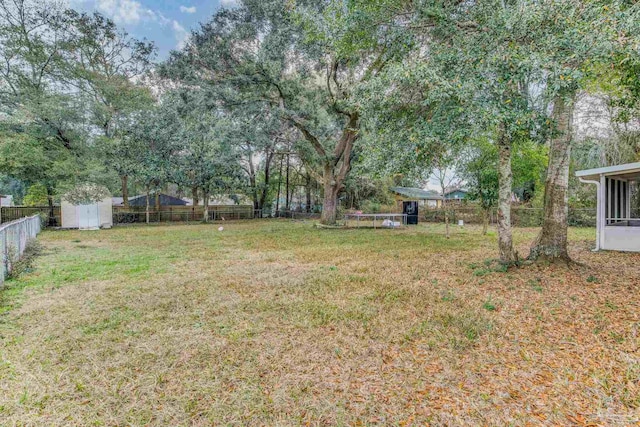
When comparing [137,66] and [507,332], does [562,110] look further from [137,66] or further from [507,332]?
[137,66]

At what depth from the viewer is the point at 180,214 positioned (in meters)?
21.2

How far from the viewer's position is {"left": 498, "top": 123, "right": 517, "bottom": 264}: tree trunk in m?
5.71

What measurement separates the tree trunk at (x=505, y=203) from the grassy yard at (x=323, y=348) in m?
0.38

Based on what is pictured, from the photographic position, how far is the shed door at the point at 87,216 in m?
15.2

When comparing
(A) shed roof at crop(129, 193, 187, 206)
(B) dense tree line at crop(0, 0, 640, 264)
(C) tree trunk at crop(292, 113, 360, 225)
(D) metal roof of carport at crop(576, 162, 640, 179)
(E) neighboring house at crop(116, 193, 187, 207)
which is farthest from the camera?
(E) neighboring house at crop(116, 193, 187, 207)

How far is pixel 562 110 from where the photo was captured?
5.54 m

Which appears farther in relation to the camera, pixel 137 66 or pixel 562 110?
pixel 137 66

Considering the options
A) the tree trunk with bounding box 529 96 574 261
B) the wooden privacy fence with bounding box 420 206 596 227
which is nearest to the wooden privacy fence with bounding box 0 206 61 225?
the tree trunk with bounding box 529 96 574 261

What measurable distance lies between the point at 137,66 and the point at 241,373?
20.5m

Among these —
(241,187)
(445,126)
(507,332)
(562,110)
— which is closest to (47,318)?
(507,332)

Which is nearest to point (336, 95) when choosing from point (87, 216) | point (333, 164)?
point (333, 164)

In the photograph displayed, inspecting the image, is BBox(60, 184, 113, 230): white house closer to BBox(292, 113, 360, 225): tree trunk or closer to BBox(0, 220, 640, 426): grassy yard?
BBox(292, 113, 360, 225): tree trunk

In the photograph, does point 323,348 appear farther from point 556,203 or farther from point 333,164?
point 333,164

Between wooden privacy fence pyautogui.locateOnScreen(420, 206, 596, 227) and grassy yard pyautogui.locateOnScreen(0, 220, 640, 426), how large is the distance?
11322 millimetres
